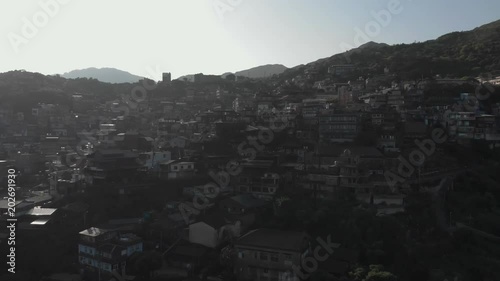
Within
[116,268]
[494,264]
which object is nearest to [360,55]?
[494,264]

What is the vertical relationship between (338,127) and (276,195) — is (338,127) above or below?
above

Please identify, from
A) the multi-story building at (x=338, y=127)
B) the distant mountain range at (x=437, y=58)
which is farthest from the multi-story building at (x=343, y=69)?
the multi-story building at (x=338, y=127)

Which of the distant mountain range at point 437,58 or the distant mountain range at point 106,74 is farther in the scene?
the distant mountain range at point 106,74

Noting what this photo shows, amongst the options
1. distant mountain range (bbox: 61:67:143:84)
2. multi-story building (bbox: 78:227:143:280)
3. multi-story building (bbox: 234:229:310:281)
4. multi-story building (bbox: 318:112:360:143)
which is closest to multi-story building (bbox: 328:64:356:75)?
multi-story building (bbox: 318:112:360:143)

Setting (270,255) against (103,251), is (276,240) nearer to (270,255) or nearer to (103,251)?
(270,255)

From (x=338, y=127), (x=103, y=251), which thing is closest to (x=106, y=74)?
(x=338, y=127)

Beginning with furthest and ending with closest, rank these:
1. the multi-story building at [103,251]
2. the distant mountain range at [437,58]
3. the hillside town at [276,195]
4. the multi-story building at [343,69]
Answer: the multi-story building at [343,69], the distant mountain range at [437,58], the multi-story building at [103,251], the hillside town at [276,195]

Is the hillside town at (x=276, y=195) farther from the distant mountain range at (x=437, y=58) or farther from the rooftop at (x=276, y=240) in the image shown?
the distant mountain range at (x=437, y=58)
